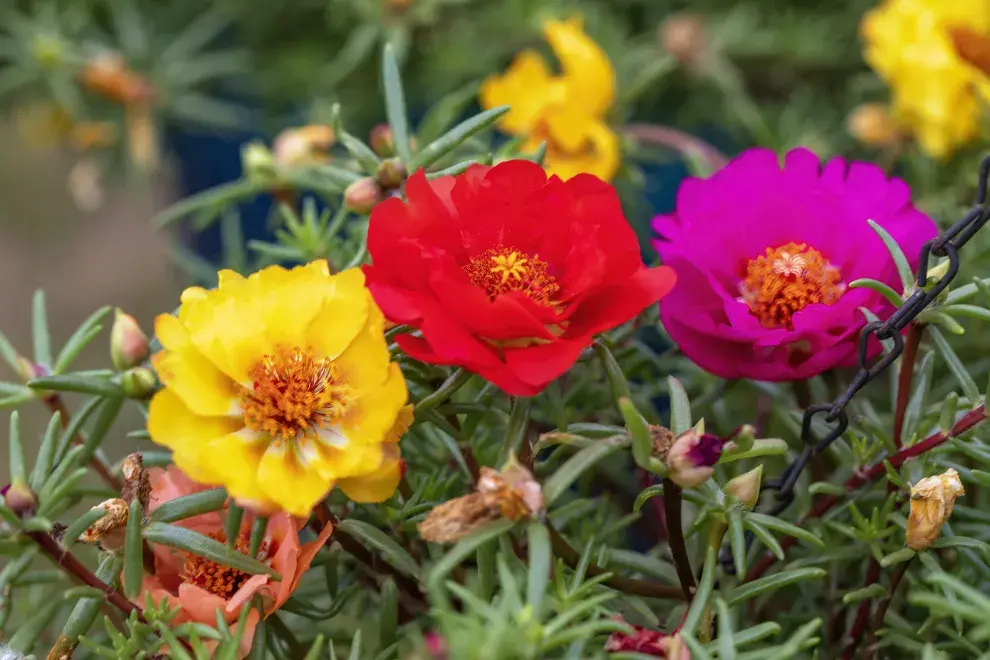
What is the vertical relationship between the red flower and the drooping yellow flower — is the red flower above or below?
below

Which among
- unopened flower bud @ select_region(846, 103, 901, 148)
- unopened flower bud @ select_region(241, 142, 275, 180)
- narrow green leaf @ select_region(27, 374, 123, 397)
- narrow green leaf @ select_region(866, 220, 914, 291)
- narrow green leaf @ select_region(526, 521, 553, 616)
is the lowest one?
narrow green leaf @ select_region(526, 521, 553, 616)

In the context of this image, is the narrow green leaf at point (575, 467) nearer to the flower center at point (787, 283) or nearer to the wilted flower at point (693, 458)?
the wilted flower at point (693, 458)

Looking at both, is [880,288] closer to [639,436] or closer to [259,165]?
[639,436]

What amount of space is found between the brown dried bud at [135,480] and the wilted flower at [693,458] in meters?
0.25

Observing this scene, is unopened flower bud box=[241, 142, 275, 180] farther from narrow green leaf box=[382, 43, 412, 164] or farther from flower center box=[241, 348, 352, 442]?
flower center box=[241, 348, 352, 442]

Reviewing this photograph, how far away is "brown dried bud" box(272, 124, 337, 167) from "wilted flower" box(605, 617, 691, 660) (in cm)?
45

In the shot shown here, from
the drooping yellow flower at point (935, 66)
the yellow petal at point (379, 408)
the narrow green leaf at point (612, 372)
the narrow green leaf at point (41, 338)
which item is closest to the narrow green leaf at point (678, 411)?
the narrow green leaf at point (612, 372)

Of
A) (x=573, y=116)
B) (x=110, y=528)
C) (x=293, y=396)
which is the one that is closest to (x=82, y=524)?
(x=110, y=528)

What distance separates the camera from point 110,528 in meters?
0.43

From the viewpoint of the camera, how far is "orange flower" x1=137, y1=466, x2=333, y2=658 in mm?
427

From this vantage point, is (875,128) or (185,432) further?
(875,128)

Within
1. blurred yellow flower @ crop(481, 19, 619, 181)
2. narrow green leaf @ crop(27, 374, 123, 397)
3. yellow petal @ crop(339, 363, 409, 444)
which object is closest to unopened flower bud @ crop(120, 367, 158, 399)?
narrow green leaf @ crop(27, 374, 123, 397)

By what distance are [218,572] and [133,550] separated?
6 cm

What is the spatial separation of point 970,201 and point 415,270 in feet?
1.88
